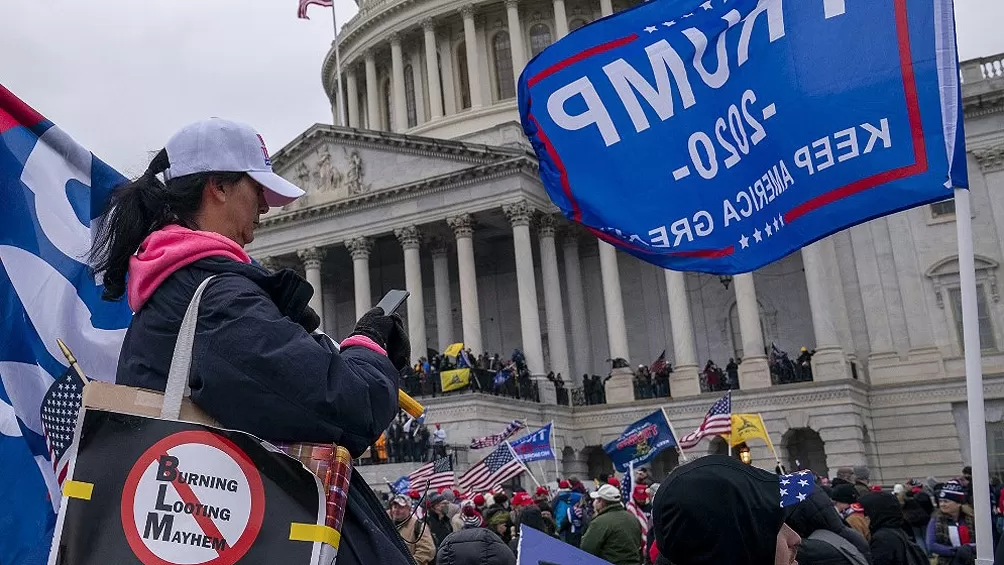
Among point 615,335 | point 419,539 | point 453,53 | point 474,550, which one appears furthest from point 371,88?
point 474,550

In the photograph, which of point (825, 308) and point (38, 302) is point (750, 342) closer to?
point (825, 308)

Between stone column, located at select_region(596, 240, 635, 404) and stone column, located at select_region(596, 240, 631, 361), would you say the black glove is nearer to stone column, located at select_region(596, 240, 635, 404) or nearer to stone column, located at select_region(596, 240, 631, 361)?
stone column, located at select_region(596, 240, 635, 404)

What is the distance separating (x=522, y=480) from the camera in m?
29.3

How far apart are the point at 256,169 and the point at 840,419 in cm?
3084

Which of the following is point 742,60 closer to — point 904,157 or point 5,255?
point 904,157

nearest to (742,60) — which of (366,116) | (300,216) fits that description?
(300,216)

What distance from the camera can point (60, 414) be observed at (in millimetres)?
3529

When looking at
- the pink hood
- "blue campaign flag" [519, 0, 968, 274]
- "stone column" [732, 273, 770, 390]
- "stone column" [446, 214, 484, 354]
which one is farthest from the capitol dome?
the pink hood

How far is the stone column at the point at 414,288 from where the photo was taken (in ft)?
118

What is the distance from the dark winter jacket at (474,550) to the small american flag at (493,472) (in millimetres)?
13119

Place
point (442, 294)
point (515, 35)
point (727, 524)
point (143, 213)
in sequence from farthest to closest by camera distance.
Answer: point (515, 35)
point (442, 294)
point (143, 213)
point (727, 524)

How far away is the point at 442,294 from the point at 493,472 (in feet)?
63.9

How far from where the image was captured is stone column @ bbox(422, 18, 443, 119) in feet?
160

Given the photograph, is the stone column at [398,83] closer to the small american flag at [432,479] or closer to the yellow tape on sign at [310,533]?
the small american flag at [432,479]
